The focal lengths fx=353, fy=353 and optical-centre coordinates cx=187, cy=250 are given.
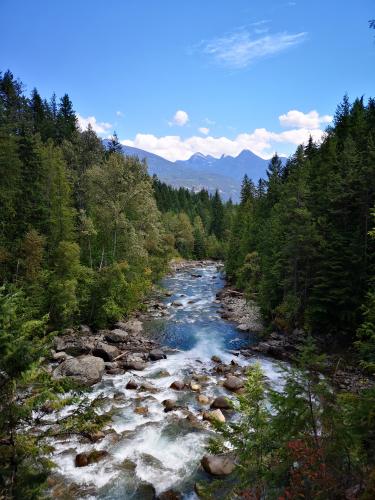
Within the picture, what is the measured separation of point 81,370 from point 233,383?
365 inches

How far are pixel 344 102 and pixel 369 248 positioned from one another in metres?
55.4

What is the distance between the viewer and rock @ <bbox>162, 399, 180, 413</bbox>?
60.5 ft

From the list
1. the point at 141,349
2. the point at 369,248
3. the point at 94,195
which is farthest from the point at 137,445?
the point at 94,195

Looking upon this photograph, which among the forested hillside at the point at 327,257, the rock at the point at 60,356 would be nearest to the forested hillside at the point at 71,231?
the rock at the point at 60,356

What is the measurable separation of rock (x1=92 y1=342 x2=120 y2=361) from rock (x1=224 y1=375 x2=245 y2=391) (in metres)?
8.51

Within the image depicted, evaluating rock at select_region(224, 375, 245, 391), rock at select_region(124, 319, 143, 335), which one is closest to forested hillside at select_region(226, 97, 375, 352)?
rock at select_region(224, 375, 245, 391)

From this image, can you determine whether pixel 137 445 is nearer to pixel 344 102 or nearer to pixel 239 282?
pixel 239 282

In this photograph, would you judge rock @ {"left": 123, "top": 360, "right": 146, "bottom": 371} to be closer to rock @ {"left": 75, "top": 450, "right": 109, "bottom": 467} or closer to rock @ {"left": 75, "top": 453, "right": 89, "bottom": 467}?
rock @ {"left": 75, "top": 450, "right": 109, "bottom": 467}

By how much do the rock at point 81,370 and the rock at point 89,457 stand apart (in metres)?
6.63

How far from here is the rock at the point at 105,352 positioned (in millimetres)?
24952

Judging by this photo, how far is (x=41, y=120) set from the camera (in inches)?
2739

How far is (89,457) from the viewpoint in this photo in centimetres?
1407

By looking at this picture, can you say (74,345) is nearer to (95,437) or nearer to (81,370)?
(81,370)

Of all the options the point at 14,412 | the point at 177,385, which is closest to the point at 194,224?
the point at 177,385
